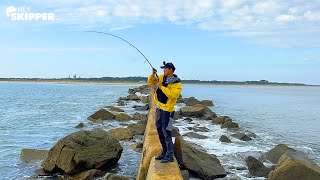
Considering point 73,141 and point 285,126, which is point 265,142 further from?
point 73,141

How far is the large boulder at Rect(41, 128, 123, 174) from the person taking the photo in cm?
993

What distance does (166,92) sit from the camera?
20.4 ft

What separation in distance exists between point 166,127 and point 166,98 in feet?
→ 1.85

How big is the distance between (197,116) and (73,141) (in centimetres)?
1491

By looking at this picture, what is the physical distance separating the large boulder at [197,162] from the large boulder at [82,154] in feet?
8.09

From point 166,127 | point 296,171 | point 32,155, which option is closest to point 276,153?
point 296,171

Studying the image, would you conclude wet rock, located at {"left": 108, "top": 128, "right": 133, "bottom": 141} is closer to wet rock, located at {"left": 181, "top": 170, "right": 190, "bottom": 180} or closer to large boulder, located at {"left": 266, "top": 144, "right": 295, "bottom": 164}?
large boulder, located at {"left": 266, "top": 144, "right": 295, "bottom": 164}

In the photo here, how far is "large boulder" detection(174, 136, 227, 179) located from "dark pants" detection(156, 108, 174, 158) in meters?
1.79

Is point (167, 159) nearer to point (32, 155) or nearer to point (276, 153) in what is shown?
point (276, 153)

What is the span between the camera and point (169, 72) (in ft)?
20.9

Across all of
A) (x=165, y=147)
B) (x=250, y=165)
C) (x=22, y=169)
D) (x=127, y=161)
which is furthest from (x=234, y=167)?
(x=22, y=169)

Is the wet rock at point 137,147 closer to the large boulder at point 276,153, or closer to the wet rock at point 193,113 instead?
the large boulder at point 276,153

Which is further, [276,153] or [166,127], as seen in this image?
[276,153]

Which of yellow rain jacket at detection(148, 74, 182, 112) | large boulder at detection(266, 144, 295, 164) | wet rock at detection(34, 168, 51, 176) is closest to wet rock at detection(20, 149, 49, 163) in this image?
wet rock at detection(34, 168, 51, 176)
